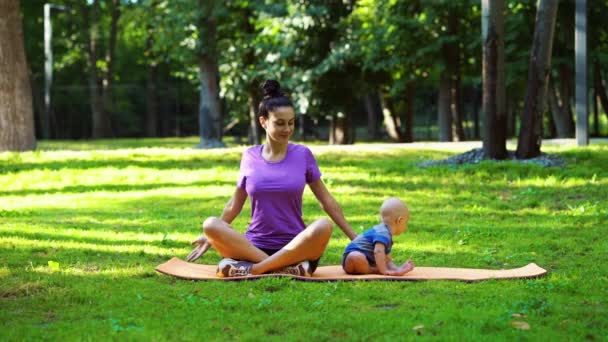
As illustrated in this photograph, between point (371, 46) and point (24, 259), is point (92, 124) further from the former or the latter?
point (24, 259)

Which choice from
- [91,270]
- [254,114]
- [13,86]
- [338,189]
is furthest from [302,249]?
[254,114]

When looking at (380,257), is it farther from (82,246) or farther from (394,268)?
(82,246)

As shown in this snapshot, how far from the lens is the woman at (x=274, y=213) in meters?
8.83

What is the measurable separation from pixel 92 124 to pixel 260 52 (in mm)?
22879

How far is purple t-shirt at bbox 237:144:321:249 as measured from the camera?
29.8 feet

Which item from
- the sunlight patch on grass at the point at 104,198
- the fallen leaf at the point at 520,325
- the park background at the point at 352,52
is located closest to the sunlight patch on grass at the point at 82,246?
the sunlight patch on grass at the point at 104,198

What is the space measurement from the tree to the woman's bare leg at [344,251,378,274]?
34.3ft

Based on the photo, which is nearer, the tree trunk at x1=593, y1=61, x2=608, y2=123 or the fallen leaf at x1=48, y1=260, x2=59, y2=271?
the fallen leaf at x1=48, y1=260, x2=59, y2=271

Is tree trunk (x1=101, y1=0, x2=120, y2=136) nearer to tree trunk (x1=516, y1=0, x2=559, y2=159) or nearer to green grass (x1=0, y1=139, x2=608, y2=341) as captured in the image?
green grass (x1=0, y1=139, x2=608, y2=341)

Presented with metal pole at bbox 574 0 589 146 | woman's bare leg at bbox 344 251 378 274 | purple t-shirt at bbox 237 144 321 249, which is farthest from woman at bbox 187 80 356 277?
metal pole at bbox 574 0 589 146

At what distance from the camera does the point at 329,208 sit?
9.27 meters

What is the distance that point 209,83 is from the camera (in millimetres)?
30984

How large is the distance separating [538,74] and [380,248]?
10.6 metres

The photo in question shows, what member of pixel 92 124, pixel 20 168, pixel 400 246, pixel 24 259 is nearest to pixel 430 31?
pixel 20 168
